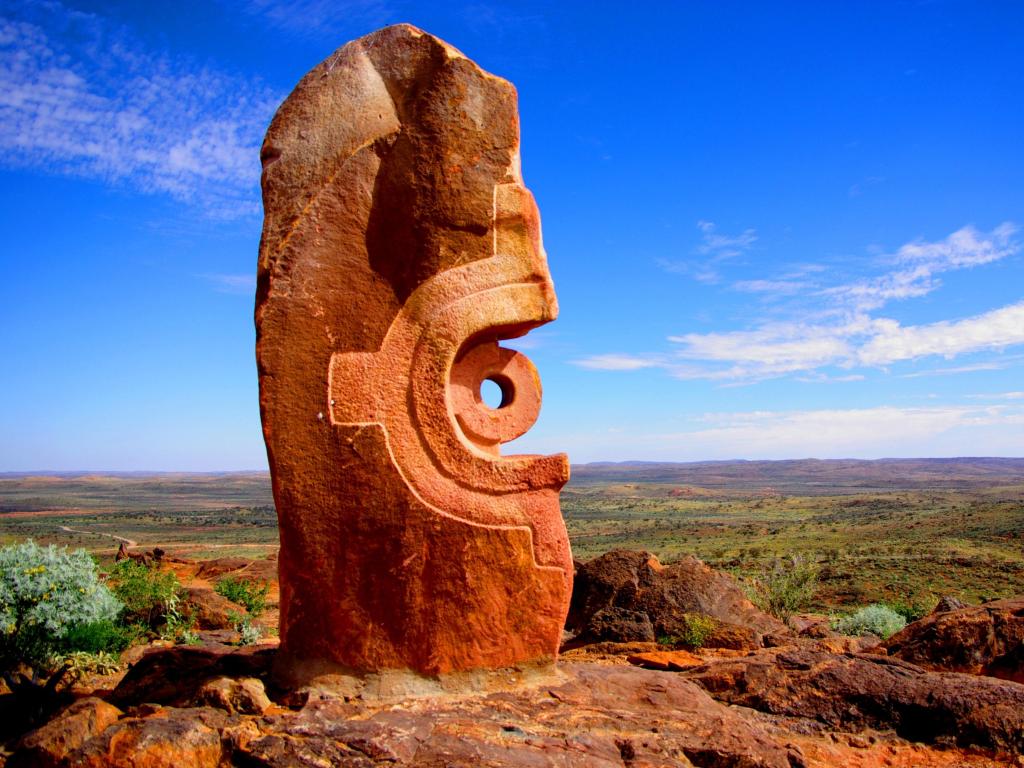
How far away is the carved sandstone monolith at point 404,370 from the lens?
16.8 ft

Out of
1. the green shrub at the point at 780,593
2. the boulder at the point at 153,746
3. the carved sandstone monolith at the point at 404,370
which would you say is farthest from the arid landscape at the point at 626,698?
the carved sandstone monolith at the point at 404,370

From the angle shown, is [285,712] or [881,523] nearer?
[285,712]

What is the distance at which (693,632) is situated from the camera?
8812 mm

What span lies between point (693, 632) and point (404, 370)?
525 centimetres

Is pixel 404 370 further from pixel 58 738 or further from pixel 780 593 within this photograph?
pixel 780 593

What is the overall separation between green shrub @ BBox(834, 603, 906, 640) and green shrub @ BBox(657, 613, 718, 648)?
11.0 ft

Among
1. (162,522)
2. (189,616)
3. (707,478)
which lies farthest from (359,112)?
(707,478)

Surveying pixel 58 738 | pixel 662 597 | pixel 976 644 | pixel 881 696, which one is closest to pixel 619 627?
pixel 662 597

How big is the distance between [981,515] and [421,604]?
35.1 meters

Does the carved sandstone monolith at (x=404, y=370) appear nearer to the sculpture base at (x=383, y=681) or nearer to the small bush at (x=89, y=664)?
the sculpture base at (x=383, y=681)

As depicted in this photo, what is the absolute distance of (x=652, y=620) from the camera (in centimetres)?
957

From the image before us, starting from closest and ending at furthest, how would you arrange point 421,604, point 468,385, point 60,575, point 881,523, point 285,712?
point 285,712 < point 421,604 < point 468,385 < point 60,575 < point 881,523

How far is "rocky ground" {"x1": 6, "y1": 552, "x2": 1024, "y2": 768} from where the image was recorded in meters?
4.14

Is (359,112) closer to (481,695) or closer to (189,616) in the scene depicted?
(481,695)
